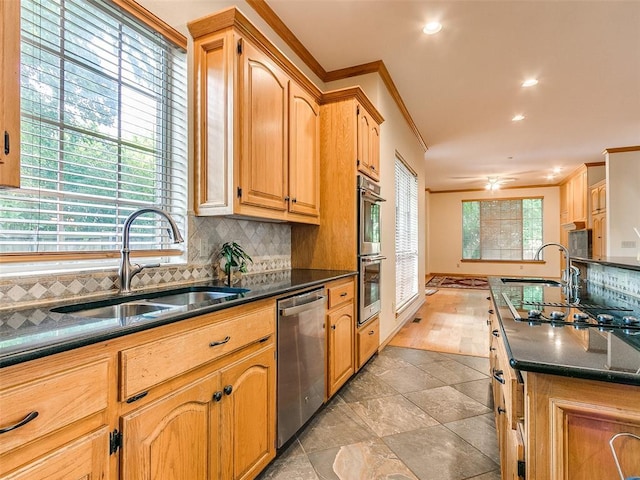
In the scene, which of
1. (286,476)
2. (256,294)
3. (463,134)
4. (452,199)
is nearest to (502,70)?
(463,134)

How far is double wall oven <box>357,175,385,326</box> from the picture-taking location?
2764mm

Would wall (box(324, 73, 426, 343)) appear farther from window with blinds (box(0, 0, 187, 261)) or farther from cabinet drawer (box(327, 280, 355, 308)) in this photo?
window with blinds (box(0, 0, 187, 261))

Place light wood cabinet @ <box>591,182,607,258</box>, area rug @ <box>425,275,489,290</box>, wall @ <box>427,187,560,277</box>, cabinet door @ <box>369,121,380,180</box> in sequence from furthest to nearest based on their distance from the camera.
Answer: wall @ <box>427,187,560,277</box>, area rug @ <box>425,275,489,290</box>, light wood cabinet @ <box>591,182,607,258</box>, cabinet door @ <box>369,121,380,180</box>

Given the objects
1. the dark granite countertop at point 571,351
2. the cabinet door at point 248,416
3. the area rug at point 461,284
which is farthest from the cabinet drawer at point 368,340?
the area rug at point 461,284

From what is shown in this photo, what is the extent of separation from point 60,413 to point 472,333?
427cm

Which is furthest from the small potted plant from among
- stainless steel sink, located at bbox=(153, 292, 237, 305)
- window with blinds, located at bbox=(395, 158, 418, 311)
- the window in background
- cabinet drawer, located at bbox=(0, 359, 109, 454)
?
the window in background

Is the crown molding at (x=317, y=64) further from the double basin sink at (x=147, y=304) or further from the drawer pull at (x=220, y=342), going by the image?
the drawer pull at (x=220, y=342)

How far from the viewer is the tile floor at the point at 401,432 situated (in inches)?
65.9

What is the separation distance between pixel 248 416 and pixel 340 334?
3.48 ft

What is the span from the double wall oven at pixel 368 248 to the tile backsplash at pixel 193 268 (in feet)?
2.20

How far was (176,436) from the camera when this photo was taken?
43.5 inches

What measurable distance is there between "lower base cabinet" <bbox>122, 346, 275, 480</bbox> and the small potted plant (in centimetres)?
64

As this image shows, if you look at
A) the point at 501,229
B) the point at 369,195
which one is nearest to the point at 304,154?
the point at 369,195

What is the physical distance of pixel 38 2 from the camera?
1338mm
